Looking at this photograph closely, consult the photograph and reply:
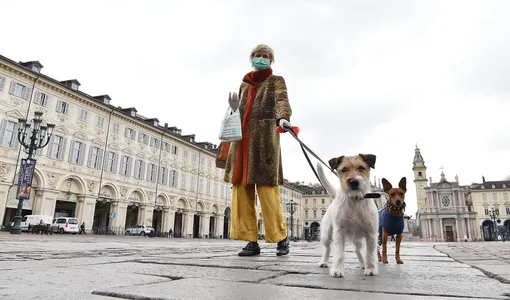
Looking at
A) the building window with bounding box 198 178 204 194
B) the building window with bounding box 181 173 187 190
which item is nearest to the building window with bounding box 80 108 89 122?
the building window with bounding box 181 173 187 190

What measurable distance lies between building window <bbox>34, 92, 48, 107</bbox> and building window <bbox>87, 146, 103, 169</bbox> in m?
5.01

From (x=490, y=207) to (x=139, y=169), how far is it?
76.0 m

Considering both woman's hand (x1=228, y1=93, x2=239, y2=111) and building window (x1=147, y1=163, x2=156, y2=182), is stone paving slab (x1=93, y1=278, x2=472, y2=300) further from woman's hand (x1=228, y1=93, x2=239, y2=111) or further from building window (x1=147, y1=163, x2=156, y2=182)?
building window (x1=147, y1=163, x2=156, y2=182)


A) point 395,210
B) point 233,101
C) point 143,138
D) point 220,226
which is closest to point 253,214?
point 233,101

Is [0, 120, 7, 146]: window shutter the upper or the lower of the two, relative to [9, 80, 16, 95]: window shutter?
lower

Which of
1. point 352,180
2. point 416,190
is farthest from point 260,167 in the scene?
point 416,190

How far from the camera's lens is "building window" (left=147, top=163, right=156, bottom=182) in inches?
1326

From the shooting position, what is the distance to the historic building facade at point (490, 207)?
2820 inches

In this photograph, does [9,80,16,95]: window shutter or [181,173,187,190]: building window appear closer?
[9,80,16,95]: window shutter

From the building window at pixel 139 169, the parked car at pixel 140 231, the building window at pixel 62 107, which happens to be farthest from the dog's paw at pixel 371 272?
the building window at pixel 139 169

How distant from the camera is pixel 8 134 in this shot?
22750 millimetres

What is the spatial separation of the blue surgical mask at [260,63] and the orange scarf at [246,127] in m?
0.08

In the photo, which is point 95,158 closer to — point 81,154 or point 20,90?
point 81,154

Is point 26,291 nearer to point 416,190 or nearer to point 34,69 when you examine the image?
point 34,69
